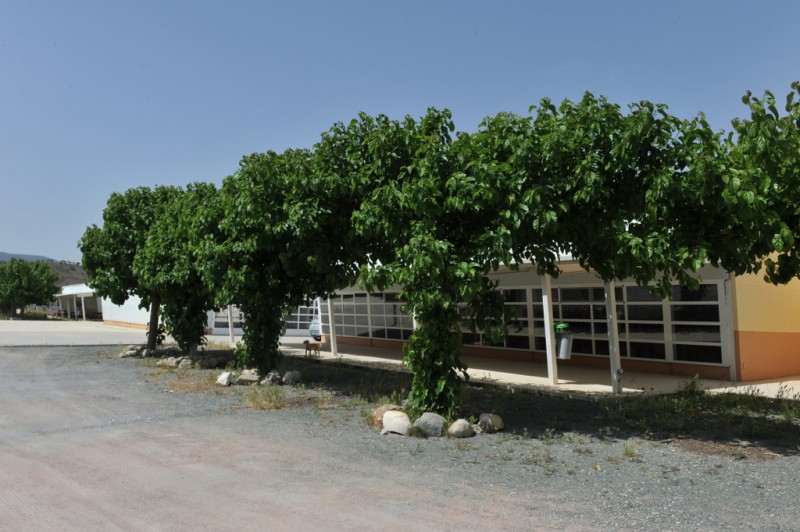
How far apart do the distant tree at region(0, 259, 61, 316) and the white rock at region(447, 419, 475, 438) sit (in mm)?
53552

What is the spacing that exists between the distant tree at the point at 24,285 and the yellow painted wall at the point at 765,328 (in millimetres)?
54287

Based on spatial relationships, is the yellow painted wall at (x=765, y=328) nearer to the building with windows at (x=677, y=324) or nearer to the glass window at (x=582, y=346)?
the building with windows at (x=677, y=324)

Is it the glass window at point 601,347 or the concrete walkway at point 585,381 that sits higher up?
the glass window at point 601,347

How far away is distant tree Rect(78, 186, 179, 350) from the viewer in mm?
19656

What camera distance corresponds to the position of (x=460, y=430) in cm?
848

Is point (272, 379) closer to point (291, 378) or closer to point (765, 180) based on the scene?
point (291, 378)

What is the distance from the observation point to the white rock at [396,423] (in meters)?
8.60

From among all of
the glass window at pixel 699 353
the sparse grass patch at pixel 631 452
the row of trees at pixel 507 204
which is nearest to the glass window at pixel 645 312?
the glass window at pixel 699 353

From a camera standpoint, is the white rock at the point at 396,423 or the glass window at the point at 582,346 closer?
the white rock at the point at 396,423

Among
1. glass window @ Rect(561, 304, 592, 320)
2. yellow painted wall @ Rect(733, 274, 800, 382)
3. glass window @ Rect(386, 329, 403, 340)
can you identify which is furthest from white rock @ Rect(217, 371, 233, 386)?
yellow painted wall @ Rect(733, 274, 800, 382)

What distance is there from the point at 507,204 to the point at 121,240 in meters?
15.0

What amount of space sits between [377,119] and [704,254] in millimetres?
5412

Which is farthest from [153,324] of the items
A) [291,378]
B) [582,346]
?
[582,346]

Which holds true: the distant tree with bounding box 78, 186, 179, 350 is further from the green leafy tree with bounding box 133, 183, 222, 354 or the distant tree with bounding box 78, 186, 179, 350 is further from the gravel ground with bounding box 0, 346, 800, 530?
the gravel ground with bounding box 0, 346, 800, 530
